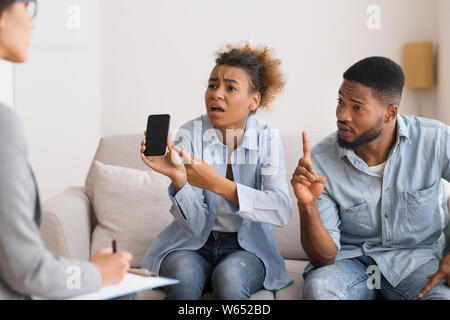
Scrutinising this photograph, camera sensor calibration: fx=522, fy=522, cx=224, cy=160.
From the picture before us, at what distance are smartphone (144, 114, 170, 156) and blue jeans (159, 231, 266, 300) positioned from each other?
34 cm

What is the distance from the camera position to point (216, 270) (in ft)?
5.03

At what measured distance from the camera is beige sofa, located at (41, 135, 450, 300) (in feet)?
5.54

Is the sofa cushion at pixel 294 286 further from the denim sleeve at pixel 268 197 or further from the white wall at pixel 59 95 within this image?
the white wall at pixel 59 95

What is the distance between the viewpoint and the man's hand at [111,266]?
0.93m

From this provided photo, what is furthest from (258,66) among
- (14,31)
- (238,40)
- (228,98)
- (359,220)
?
(238,40)

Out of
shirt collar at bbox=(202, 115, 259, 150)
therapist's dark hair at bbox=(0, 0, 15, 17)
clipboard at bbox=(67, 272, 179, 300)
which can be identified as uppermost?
therapist's dark hair at bbox=(0, 0, 15, 17)

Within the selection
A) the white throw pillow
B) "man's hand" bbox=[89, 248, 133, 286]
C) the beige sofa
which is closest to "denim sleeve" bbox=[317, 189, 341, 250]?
the beige sofa

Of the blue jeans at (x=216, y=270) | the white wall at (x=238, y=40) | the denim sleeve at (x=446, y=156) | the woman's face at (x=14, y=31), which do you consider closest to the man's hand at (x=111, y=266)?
the woman's face at (x=14, y=31)

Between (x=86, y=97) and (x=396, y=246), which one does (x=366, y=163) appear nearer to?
(x=396, y=246)

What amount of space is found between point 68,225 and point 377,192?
3.34 ft

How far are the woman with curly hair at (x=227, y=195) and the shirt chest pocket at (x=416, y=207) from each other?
13.9 inches

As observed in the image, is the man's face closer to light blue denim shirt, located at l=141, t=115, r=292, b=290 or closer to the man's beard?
the man's beard

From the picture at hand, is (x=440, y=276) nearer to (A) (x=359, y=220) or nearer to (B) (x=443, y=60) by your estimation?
(A) (x=359, y=220)

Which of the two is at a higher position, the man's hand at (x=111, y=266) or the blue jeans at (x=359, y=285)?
the man's hand at (x=111, y=266)
